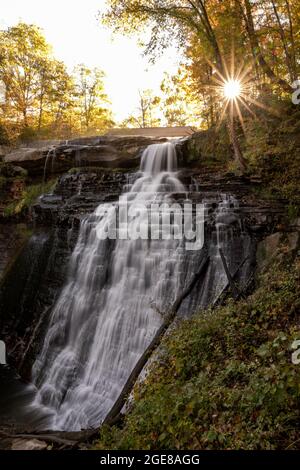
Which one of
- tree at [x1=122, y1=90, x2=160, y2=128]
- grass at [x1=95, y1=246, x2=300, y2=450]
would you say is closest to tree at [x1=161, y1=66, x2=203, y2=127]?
tree at [x1=122, y1=90, x2=160, y2=128]

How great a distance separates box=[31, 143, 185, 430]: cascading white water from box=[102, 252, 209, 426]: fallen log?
1.73 feet

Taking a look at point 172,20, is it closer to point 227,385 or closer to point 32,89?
point 227,385

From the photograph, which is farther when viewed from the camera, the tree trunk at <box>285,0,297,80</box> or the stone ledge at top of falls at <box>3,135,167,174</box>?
the stone ledge at top of falls at <box>3,135,167,174</box>

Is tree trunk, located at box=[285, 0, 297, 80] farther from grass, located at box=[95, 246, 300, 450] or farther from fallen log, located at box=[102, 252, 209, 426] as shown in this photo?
grass, located at box=[95, 246, 300, 450]

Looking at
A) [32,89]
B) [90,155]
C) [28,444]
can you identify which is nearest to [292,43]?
[90,155]

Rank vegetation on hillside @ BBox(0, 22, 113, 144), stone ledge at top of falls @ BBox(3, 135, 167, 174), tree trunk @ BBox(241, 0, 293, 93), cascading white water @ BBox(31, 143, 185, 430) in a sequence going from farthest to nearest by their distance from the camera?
vegetation on hillside @ BBox(0, 22, 113, 144), stone ledge at top of falls @ BBox(3, 135, 167, 174), tree trunk @ BBox(241, 0, 293, 93), cascading white water @ BBox(31, 143, 185, 430)

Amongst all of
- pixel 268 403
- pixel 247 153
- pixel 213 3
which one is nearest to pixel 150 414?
pixel 268 403

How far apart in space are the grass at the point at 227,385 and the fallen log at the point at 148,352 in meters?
0.39

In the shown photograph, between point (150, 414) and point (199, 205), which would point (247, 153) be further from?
point (150, 414)

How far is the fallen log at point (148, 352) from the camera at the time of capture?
520cm

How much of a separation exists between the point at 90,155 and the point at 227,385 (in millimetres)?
13040

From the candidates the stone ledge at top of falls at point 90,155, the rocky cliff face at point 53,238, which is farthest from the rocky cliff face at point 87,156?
the rocky cliff face at point 53,238

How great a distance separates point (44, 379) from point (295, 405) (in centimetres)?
747

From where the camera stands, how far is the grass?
3.50 m
